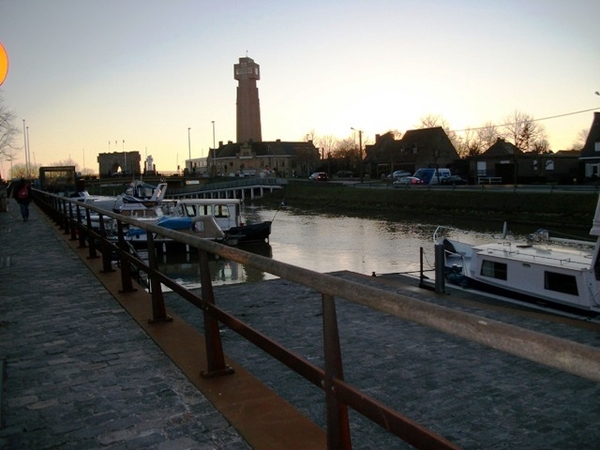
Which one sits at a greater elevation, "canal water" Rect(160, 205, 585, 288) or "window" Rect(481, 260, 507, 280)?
"window" Rect(481, 260, 507, 280)

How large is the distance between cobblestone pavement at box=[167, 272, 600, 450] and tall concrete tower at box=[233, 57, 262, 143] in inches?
5448

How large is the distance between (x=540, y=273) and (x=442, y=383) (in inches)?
417

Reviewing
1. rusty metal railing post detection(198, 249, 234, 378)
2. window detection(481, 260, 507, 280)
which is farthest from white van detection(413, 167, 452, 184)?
rusty metal railing post detection(198, 249, 234, 378)

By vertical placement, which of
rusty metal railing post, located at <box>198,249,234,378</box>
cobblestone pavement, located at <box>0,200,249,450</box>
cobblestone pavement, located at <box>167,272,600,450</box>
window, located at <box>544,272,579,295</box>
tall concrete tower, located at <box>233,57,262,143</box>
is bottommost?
window, located at <box>544,272,579,295</box>

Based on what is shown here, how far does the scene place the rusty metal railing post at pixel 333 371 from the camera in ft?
8.70

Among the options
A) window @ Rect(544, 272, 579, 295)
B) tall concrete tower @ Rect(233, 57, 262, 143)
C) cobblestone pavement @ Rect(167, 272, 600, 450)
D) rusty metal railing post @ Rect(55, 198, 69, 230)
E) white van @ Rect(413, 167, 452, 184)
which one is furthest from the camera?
tall concrete tower @ Rect(233, 57, 262, 143)

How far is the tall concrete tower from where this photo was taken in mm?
148250

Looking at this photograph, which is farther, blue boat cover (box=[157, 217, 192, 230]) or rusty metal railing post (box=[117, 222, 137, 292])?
blue boat cover (box=[157, 217, 192, 230])

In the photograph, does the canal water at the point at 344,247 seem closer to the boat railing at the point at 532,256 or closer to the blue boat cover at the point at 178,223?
the blue boat cover at the point at 178,223

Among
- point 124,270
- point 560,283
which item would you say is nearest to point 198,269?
point 560,283

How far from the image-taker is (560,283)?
16.1 meters

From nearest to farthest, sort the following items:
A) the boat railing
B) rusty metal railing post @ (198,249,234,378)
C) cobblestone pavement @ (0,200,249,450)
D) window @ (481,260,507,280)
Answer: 1. cobblestone pavement @ (0,200,249,450)
2. rusty metal railing post @ (198,249,234,378)
3. the boat railing
4. window @ (481,260,507,280)

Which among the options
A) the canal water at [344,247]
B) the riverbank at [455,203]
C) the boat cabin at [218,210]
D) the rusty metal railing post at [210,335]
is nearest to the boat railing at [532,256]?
the canal water at [344,247]

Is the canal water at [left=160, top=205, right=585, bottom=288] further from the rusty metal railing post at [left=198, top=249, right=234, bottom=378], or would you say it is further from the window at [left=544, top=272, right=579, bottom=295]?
the rusty metal railing post at [left=198, top=249, right=234, bottom=378]
